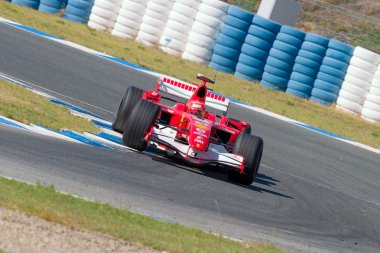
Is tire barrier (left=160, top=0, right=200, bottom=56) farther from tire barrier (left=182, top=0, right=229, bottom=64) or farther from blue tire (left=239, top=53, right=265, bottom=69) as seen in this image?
blue tire (left=239, top=53, right=265, bottom=69)

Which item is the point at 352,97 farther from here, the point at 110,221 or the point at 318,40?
the point at 110,221

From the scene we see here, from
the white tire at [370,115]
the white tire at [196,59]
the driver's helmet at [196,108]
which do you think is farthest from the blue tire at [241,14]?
the driver's helmet at [196,108]

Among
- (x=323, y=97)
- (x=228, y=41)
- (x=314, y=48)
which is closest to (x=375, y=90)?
(x=323, y=97)

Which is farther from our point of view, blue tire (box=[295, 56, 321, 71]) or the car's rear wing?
blue tire (box=[295, 56, 321, 71])

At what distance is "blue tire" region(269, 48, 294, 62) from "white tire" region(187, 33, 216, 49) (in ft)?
5.28

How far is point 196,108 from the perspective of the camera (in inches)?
478

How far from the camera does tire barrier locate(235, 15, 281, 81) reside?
23359 millimetres

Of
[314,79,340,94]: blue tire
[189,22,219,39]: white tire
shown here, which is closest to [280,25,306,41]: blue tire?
[314,79,340,94]: blue tire

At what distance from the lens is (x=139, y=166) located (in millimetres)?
10500

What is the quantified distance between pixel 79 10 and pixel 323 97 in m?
7.25

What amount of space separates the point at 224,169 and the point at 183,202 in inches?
120

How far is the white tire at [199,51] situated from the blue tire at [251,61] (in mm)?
890

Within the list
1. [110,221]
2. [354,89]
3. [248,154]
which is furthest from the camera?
[354,89]

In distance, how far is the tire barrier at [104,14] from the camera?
2459 cm
